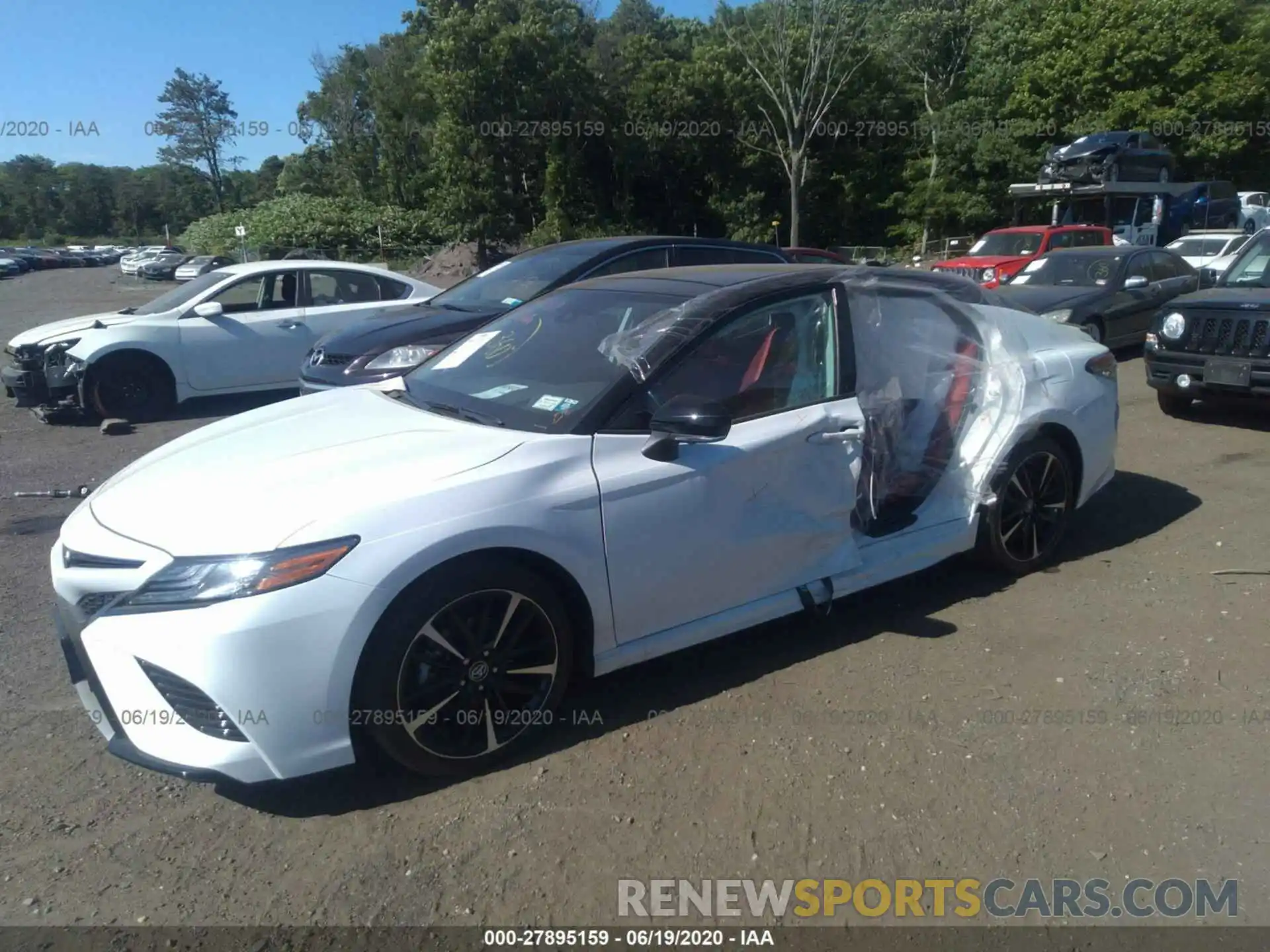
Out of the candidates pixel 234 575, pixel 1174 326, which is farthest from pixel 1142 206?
pixel 234 575

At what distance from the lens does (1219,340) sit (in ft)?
26.4

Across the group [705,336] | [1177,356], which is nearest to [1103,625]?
[705,336]

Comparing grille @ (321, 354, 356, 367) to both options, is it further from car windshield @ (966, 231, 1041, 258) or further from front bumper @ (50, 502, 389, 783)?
car windshield @ (966, 231, 1041, 258)

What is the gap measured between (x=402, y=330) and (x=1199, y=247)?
1694 cm

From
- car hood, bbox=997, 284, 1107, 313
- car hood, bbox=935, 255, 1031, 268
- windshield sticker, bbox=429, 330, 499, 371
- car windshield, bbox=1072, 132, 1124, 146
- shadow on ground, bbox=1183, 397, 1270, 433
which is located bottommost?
shadow on ground, bbox=1183, 397, 1270, 433

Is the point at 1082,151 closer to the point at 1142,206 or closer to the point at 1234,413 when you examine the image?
the point at 1142,206

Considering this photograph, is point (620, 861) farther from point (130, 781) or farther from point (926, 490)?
point (926, 490)

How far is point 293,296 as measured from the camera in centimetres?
1024

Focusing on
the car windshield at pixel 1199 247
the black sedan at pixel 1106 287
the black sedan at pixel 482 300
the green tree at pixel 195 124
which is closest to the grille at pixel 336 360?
the black sedan at pixel 482 300

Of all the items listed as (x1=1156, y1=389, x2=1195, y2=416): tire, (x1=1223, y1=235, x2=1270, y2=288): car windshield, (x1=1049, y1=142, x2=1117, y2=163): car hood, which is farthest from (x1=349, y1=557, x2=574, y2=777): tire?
(x1=1049, y1=142, x2=1117, y2=163): car hood

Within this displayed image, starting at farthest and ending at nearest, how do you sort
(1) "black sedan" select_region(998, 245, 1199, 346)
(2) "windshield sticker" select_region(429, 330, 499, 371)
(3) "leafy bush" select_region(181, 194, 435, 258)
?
(3) "leafy bush" select_region(181, 194, 435, 258)
(1) "black sedan" select_region(998, 245, 1199, 346)
(2) "windshield sticker" select_region(429, 330, 499, 371)

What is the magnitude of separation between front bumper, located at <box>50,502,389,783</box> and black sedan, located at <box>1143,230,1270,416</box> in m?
7.51

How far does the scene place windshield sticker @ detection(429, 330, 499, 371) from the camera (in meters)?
4.48

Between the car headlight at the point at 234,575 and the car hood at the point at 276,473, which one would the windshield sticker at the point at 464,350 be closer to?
the car hood at the point at 276,473
